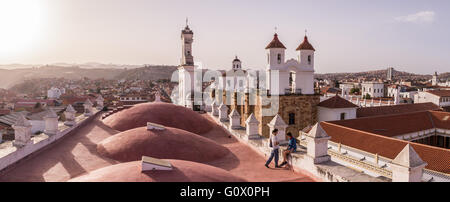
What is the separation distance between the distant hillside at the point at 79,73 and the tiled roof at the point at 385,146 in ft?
366

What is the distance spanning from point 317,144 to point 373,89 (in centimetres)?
6064

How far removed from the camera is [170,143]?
7625 mm

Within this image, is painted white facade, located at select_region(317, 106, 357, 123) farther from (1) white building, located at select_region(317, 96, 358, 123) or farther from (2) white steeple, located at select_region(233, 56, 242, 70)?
(2) white steeple, located at select_region(233, 56, 242, 70)

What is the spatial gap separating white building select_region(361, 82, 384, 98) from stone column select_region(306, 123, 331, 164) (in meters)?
59.7

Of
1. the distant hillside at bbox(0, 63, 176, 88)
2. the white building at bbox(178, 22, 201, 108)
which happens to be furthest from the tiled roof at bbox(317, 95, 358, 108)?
the distant hillside at bbox(0, 63, 176, 88)

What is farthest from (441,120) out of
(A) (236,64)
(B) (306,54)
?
(A) (236,64)

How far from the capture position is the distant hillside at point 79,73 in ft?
407

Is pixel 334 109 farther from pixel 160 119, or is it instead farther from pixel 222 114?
pixel 160 119

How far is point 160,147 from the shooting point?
24.4 ft

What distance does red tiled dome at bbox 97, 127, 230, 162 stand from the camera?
24.0 feet

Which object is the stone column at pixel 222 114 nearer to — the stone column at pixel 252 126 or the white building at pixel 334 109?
the stone column at pixel 252 126
